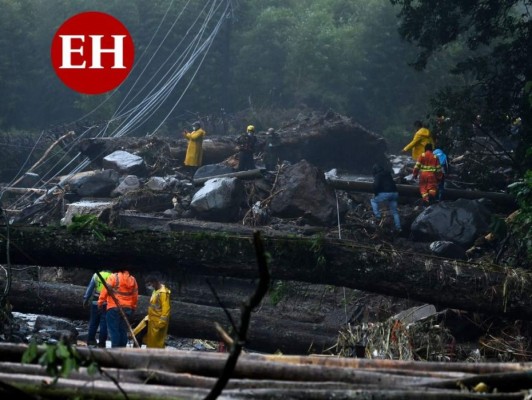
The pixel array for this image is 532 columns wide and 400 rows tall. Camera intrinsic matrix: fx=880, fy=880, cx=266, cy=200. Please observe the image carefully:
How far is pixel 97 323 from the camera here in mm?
10875

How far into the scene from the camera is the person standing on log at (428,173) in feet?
50.8

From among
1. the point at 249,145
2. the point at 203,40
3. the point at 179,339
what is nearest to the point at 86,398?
the point at 179,339

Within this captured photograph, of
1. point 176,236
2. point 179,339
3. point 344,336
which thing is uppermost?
point 176,236

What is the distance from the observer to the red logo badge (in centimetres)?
2680

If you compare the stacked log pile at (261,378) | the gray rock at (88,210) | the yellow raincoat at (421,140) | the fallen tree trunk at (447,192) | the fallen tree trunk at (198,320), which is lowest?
the fallen tree trunk at (198,320)

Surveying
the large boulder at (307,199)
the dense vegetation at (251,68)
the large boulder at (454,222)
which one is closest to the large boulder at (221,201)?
the large boulder at (307,199)

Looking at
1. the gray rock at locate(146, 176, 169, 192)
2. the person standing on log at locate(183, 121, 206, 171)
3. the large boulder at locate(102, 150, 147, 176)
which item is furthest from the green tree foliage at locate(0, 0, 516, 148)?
the gray rock at locate(146, 176, 169, 192)

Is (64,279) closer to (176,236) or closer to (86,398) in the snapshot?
(176,236)

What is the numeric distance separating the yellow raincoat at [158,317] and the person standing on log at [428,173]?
686 centimetres

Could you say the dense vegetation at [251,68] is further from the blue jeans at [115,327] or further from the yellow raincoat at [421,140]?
the blue jeans at [115,327]

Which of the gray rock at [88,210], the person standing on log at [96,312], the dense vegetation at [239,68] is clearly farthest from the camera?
the dense vegetation at [239,68]

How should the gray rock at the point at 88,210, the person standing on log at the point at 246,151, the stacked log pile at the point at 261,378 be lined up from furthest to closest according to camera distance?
the person standing on log at the point at 246,151, the gray rock at the point at 88,210, the stacked log pile at the point at 261,378

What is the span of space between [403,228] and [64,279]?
5.92 meters

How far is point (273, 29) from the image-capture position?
42.2 m
